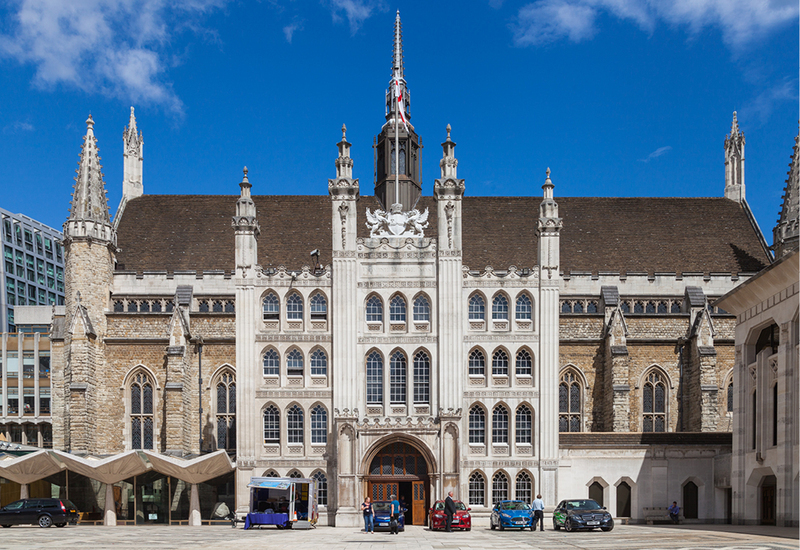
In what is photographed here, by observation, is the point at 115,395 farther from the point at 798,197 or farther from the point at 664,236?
the point at 798,197

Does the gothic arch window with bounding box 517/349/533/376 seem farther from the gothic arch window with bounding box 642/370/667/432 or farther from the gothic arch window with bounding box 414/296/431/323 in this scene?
the gothic arch window with bounding box 642/370/667/432

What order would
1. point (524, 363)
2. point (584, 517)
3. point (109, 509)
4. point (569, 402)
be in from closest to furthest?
point (584, 517), point (109, 509), point (524, 363), point (569, 402)

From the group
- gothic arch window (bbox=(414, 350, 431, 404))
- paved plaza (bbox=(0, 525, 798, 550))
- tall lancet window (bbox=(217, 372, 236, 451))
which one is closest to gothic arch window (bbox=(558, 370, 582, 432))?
gothic arch window (bbox=(414, 350, 431, 404))

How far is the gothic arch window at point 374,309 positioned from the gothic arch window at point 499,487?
959cm

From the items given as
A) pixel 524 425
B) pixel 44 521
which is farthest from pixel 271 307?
pixel 44 521

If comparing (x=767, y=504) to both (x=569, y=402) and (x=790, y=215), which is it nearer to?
(x=569, y=402)

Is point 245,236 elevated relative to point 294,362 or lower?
elevated

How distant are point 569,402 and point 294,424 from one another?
619 inches

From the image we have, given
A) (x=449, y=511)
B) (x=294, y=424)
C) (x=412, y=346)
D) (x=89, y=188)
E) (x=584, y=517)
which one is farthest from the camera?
(x=89, y=188)

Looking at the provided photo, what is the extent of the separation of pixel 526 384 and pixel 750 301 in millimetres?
11784

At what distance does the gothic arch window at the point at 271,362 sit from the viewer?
149 ft

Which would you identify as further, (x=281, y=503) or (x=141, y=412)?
(x=141, y=412)

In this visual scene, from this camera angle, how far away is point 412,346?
1770 inches

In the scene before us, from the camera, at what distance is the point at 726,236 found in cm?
5766
